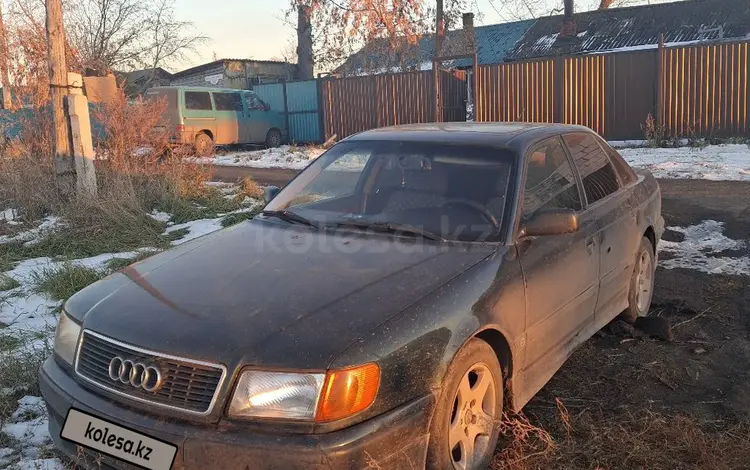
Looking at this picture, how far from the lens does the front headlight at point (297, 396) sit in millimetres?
2123

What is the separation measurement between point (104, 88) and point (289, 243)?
7.41 metres

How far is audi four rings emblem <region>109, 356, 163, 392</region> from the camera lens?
224 cm

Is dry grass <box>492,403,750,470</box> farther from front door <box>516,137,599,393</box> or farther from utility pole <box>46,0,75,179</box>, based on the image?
utility pole <box>46,0,75,179</box>

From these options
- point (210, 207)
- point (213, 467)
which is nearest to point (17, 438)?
point (213, 467)

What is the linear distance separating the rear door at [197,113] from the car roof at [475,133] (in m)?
13.9

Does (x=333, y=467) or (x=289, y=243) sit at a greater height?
(x=289, y=243)

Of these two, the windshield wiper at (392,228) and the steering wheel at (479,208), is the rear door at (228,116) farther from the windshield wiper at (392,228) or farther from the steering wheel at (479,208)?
the steering wheel at (479,208)

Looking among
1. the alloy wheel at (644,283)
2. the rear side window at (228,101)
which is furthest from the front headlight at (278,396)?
the rear side window at (228,101)

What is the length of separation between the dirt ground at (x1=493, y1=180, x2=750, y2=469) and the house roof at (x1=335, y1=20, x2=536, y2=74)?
17.2m

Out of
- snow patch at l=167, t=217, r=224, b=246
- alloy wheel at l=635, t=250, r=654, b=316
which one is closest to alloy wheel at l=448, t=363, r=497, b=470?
alloy wheel at l=635, t=250, r=654, b=316

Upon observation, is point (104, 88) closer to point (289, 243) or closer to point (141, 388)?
point (289, 243)

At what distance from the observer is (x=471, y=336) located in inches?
100

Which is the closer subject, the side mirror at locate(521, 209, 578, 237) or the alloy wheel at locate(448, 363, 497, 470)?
the alloy wheel at locate(448, 363, 497, 470)

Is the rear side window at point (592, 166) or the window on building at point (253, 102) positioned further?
the window on building at point (253, 102)
